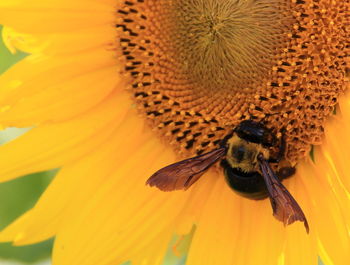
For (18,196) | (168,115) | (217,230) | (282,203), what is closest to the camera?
(282,203)

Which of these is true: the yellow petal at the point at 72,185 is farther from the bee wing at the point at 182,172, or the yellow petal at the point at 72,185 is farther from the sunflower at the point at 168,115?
the bee wing at the point at 182,172

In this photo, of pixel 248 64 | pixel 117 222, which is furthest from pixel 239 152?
pixel 117 222

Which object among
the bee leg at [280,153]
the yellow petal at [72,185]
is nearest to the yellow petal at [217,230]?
the bee leg at [280,153]

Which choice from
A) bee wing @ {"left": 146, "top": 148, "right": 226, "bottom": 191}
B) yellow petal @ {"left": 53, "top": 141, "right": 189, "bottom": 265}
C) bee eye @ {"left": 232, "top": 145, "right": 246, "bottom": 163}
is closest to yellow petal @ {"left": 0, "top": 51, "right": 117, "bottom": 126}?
yellow petal @ {"left": 53, "top": 141, "right": 189, "bottom": 265}

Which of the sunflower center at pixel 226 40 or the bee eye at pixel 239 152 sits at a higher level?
the sunflower center at pixel 226 40

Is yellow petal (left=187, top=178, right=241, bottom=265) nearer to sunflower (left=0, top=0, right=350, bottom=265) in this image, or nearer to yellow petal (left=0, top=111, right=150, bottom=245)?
sunflower (left=0, top=0, right=350, bottom=265)

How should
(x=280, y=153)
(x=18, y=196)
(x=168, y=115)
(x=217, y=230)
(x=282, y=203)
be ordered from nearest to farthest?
(x=282, y=203) → (x=280, y=153) → (x=217, y=230) → (x=168, y=115) → (x=18, y=196)

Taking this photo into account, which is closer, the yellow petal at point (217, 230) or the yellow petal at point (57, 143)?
the yellow petal at point (217, 230)

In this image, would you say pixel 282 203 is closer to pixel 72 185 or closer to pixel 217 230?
pixel 217 230
